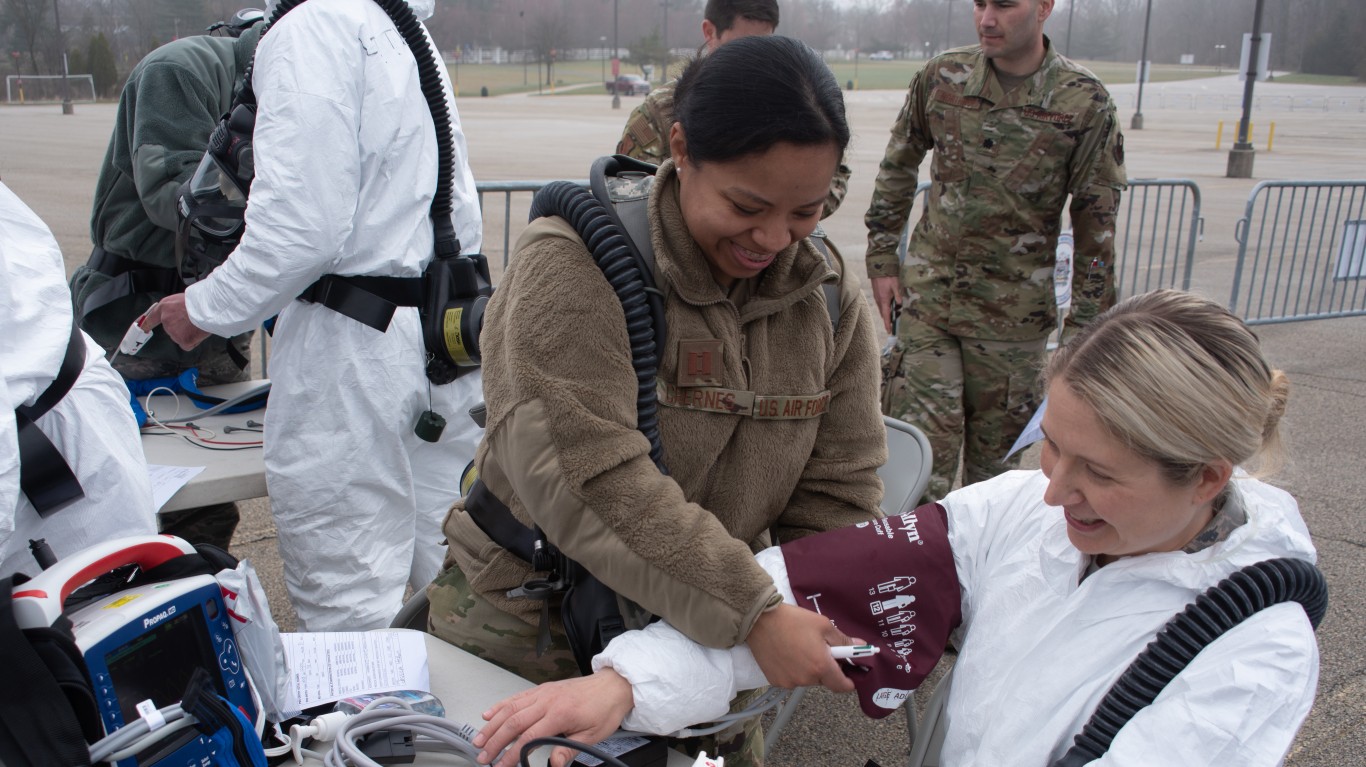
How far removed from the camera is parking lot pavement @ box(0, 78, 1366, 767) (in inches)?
122

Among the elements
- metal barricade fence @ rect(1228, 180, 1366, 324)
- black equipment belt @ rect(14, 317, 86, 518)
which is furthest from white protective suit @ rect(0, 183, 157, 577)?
metal barricade fence @ rect(1228, 180, 1366, 324)

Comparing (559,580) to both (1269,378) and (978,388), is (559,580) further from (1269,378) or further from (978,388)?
(978,388)

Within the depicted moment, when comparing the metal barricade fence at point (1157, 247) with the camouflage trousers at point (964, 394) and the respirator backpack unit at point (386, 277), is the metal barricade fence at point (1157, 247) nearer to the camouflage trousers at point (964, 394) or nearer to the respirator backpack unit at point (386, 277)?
the camouflage trousers at point (964, 394)

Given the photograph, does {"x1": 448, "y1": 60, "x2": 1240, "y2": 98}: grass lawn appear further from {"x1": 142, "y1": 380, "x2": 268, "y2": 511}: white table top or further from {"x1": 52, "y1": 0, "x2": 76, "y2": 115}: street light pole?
{"x1": 142, "y1": 380, "x2": 268, "y2": 511}: white table top

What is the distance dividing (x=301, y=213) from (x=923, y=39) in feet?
321

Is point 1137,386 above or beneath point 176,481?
above

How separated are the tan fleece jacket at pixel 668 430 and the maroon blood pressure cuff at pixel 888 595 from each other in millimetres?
134

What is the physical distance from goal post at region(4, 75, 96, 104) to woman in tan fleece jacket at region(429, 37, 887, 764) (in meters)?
33.2

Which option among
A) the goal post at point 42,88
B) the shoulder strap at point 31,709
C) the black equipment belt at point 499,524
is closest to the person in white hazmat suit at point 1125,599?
the black equipment belt at point 499,524

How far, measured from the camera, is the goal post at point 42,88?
29.3m

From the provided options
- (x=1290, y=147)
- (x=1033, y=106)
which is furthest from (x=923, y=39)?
(x=1033, y=106)

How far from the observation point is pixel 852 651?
1.55 m

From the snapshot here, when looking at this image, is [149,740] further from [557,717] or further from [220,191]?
[220,191]

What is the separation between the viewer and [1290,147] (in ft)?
97.6
